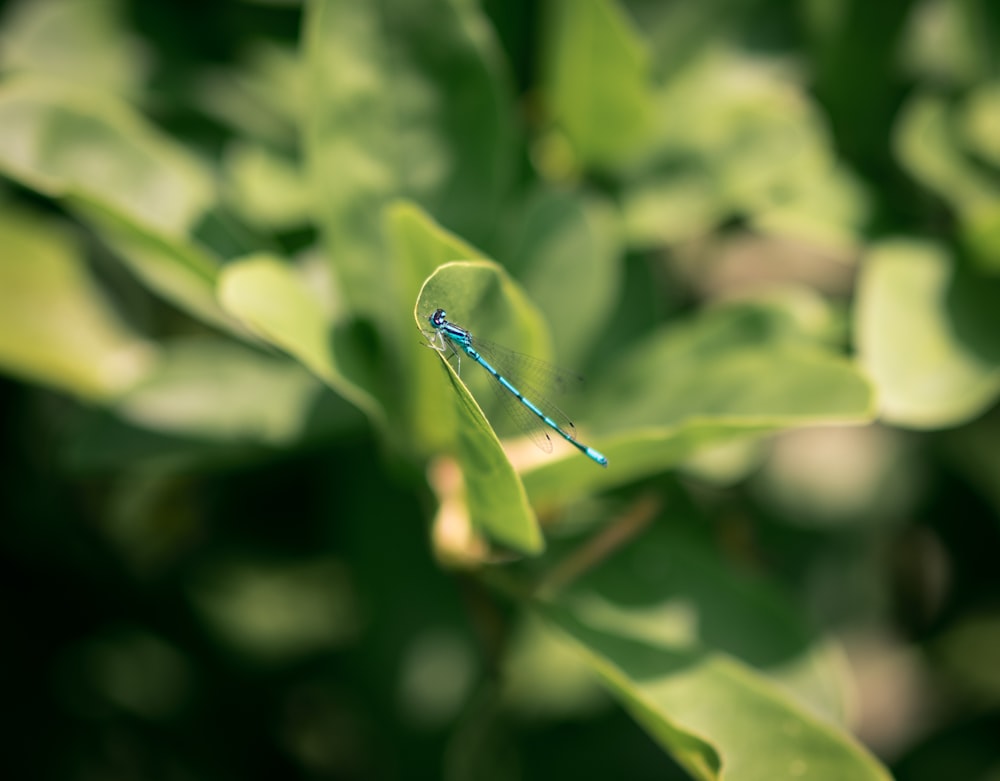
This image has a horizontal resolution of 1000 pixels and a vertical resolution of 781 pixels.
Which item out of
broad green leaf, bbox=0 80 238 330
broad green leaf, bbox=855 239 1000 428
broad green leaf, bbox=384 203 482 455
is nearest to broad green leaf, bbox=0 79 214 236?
broad green leaf, bbox=0 80 238 330

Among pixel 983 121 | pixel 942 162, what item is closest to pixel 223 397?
pixel 942 162

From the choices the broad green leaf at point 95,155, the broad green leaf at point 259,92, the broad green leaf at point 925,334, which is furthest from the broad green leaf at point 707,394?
the broad green leaf at point 259,92

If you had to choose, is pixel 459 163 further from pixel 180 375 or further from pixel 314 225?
pixel 180 375

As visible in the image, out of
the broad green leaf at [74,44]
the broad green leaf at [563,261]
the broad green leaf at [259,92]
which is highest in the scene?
the broad green leaf at [74,44]

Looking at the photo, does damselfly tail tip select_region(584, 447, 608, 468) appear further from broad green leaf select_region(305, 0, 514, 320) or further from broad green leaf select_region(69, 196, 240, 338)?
broad green leaf select_region(69, 196, 240, 338)

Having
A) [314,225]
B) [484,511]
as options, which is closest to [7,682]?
[314,225]

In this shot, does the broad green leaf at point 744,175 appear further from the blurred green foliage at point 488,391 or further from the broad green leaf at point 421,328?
the broad green leaf at point 421,328
